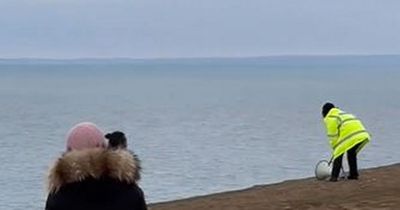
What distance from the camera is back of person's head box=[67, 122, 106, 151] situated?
5598 mm

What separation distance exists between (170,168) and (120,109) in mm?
53461

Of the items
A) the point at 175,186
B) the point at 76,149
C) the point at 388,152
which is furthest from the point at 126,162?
the point at 388,152

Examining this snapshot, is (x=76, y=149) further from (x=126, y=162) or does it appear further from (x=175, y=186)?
(x=175, y=186)

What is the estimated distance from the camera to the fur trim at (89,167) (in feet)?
18.2

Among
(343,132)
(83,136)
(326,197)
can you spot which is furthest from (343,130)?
(83,136)

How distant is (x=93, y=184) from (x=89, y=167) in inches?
3.6

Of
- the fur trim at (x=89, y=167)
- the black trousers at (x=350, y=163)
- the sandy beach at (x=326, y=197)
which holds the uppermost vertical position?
the fur trim at (x=89, y=167)

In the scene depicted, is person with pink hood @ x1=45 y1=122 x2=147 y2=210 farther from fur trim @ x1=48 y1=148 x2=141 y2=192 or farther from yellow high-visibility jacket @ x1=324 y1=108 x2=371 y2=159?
yellow high-visibility jacket @ x1=324 y1=108 x2=371 y2=159

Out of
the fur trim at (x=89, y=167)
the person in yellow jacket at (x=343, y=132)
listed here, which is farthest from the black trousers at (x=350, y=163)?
the fur trim at (x=89, y=167)

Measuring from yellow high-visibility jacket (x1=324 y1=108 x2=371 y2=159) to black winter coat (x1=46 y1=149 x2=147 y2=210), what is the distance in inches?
461

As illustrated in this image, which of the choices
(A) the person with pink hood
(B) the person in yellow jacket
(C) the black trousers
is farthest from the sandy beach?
(A) the person with pink hood

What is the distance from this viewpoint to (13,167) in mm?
35000

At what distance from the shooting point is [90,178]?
555cm

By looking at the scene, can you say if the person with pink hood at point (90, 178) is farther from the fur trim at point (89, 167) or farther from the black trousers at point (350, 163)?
the black trousers at point (350, 163)
